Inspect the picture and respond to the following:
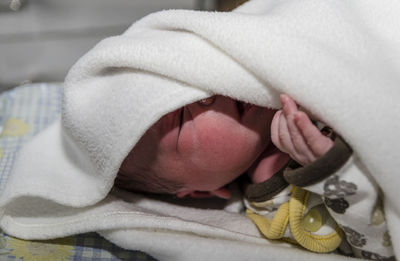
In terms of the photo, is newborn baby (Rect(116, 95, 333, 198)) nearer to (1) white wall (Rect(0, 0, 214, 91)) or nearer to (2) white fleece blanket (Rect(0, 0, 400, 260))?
(2) white fleece blanket (Rect(0, 0, 400, 260))

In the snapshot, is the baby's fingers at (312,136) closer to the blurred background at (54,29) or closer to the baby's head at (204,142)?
the baby's head at (204,142)

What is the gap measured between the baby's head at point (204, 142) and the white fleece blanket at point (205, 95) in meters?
0.06

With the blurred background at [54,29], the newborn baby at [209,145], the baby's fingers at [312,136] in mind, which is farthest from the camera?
the blurred background at [54,29]

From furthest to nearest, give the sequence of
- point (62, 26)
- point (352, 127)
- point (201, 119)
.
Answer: point (62, 26), point (201, 119), point (352, 127)

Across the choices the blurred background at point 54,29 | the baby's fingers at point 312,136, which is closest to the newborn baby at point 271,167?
the baby's fingers at point 312,136

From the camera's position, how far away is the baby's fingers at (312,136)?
0.55 metres

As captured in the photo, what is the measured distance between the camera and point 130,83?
0.62m

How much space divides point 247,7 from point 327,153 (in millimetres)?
304

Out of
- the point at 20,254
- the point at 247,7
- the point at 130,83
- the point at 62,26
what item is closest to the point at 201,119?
the point at 130,83

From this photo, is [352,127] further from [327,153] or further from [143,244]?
[143,244]

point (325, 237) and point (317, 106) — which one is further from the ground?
point (317, 106)

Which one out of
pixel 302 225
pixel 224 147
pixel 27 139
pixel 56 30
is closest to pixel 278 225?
pixel 302 225

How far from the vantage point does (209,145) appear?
66cm

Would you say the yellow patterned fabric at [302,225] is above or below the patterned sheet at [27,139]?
above
